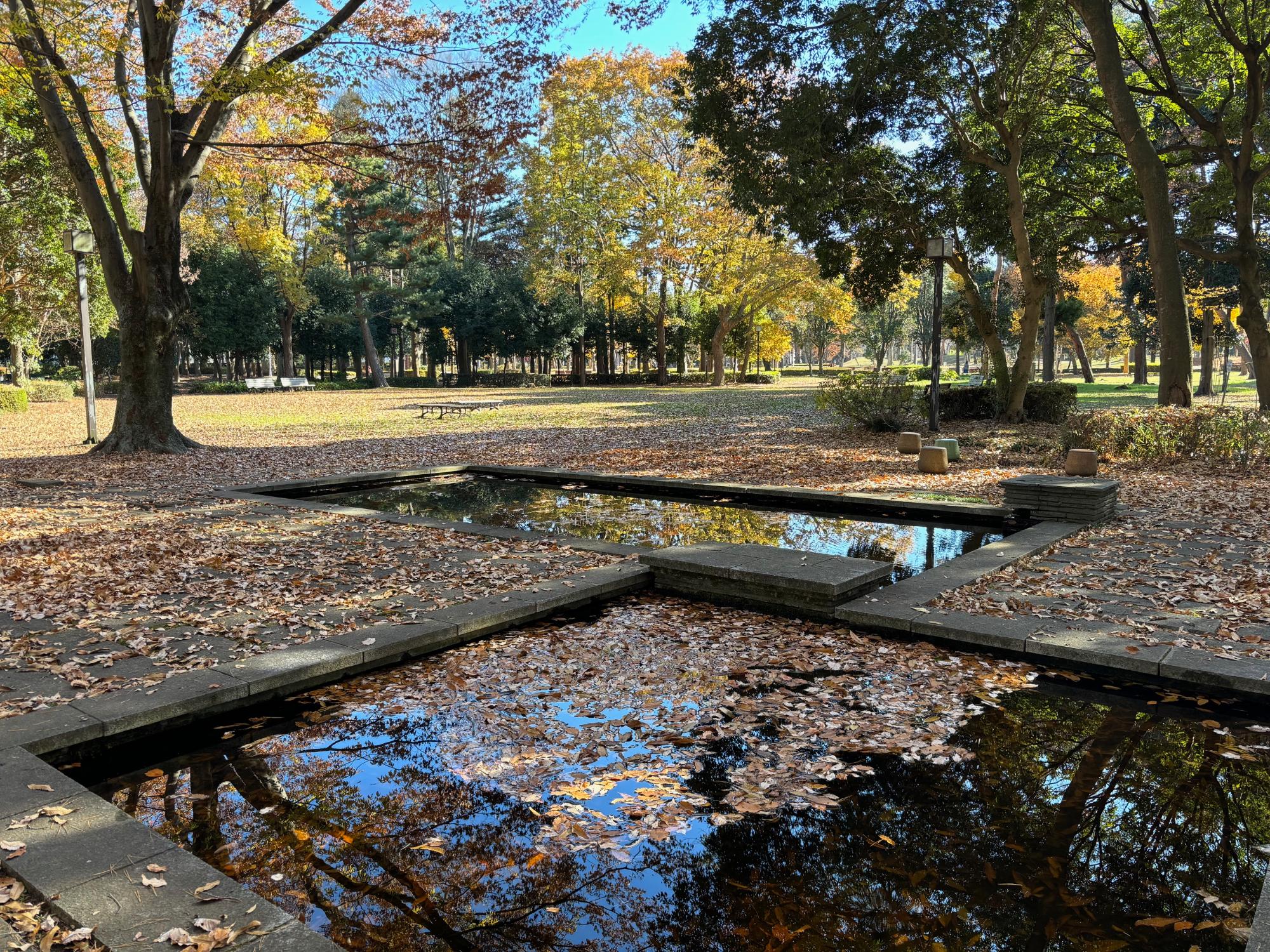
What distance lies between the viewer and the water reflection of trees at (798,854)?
2590 millimetres

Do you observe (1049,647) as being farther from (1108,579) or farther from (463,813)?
→ (463,813)

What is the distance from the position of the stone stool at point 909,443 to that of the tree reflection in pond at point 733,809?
29.4 ft

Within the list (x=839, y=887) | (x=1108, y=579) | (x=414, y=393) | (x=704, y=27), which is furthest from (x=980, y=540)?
(x=414, y=393)

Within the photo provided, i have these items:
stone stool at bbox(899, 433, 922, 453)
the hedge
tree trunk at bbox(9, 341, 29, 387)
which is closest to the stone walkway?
stone stool at bbox(899, 433, 922, 453)

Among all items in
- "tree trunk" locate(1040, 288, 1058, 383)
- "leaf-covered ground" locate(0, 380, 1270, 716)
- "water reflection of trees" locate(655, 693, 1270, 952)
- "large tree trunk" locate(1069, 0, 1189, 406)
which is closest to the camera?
"water reflection of trees" locate(655, 693, 1270, 952)

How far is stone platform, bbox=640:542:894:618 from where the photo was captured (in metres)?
5.68

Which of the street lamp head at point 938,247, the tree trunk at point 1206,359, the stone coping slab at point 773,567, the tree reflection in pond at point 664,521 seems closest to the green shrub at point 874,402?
the street lamp head at point 938,247

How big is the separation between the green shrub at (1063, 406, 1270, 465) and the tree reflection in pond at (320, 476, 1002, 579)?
4.96m

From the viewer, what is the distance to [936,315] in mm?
14953

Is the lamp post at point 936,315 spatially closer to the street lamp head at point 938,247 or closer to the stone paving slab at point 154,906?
the street lamp head at point 938,247

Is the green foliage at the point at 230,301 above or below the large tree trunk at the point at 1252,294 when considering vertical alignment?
above

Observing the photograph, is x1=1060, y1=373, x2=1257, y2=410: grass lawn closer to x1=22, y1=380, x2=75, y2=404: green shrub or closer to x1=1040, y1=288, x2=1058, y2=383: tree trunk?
x1=1040, y1=288, x2=1058, y2=383: tree trunk

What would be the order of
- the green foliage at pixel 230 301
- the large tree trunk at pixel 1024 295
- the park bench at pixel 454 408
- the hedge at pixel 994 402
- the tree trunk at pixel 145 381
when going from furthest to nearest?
the green foliage at pixel 230 301 < the park bench at pixel 454 408 < the hedge at pixel 994 402 < the large tree trunk at pixel 1024 295 < the tree trunk at pixel 145 381

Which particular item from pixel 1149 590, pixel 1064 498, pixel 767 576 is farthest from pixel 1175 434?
pixel 767 576
